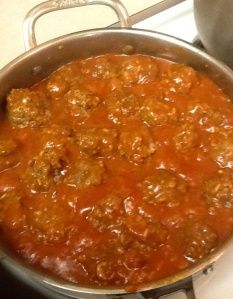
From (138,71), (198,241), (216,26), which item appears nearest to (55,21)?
(138,71)

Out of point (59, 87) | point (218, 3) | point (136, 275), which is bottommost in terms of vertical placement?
point (136, 275)

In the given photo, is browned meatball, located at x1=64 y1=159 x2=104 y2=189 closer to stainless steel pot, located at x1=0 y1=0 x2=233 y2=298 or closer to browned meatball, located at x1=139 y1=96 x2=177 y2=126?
browned meatball, located at x1=139 y1=96 x2=177 y2=126

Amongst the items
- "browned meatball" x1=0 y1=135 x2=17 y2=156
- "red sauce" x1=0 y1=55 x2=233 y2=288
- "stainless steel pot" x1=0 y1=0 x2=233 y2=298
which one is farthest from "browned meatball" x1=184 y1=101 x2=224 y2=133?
"browned meatball" x1=0 y1=135 x2=17 y2=156

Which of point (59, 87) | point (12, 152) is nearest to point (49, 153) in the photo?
point (12, 152)

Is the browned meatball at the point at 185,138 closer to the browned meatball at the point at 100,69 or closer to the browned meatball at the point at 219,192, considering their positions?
the browned meatball at the point at 219,192

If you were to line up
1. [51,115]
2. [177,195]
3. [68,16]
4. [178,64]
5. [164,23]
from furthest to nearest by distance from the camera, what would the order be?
1. [68,16]
2. [164,23]
3. [178,64]
4. [51,115]
5. [177,195]

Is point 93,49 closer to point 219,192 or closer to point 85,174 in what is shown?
point 85,174

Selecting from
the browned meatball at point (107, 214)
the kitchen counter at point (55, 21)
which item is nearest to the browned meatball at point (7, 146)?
the browned meatball at point (107, 214)

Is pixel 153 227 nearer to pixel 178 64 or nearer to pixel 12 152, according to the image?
pixel 12 152
